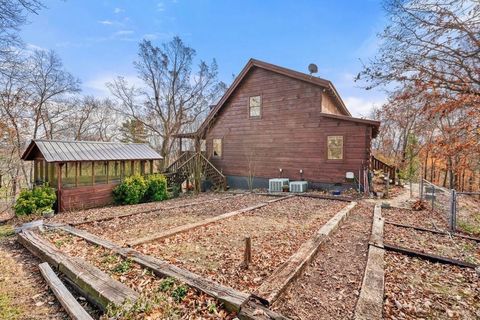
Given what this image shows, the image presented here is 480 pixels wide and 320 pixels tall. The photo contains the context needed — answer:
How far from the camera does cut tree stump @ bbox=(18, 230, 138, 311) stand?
2.79 m

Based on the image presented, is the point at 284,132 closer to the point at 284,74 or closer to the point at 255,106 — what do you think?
the point at 255,106

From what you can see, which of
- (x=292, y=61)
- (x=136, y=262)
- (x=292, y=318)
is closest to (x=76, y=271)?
(x=136, y=262)

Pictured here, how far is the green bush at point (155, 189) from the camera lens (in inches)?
479

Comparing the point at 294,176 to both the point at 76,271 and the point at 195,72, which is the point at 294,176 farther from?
the point at 195,72

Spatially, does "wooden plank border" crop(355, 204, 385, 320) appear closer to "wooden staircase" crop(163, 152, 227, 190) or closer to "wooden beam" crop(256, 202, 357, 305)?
"wooden beam" crop(256, 202, 357, 305)

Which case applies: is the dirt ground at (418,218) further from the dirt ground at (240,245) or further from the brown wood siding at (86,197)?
the brown wood siding at (86,197)

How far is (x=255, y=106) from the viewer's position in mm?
14781

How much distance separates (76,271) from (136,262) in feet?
2.71

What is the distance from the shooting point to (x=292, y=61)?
1869 centimetres

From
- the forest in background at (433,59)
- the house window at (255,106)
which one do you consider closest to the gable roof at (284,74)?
the house window at (255,106)

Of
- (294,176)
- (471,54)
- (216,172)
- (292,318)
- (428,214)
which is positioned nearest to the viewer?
(292,318)

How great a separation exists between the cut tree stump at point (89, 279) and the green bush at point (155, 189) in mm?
7511

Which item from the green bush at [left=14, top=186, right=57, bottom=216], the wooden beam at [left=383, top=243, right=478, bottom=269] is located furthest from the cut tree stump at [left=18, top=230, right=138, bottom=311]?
the wooden beam at [left=383, top=243, right=478, bottom=269]

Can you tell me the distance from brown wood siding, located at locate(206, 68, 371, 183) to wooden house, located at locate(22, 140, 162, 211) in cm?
627
